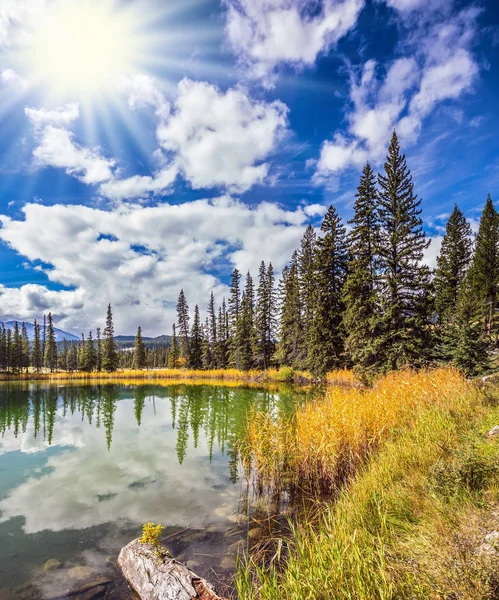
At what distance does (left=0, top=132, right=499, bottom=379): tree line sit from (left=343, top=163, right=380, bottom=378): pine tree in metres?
0.09

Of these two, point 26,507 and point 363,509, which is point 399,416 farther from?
point 26,507

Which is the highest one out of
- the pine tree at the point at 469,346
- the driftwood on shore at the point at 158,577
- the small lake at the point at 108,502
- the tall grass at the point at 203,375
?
the pine tree at the point at 469,346

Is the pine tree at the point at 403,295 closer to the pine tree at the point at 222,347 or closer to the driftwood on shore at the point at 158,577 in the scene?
the driftwood on shore at the point at 158,577

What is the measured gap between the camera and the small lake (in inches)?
196

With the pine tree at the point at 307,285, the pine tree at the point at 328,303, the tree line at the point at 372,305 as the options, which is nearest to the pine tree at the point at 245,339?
the tree line at the point at 372,305

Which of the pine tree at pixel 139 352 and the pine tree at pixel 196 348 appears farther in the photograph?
the pine tree at pixel 139 352

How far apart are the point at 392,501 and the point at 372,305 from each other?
2030 cm

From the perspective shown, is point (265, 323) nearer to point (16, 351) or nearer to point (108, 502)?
point (108, 502)

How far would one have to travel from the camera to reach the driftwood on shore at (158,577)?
11.4 ft

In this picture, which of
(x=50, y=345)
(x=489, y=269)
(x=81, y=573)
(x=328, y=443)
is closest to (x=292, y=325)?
(x=489, y=269)

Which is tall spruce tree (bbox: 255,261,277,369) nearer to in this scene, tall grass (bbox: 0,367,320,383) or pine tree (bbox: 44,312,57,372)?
tall grass (bbox: 0,367,320,383)

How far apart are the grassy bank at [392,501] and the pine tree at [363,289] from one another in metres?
13.1

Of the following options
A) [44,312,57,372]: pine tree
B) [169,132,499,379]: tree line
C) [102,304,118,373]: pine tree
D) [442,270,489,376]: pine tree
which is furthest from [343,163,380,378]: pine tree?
[44,312,57,372]: pine tree

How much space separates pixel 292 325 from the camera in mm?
43875
